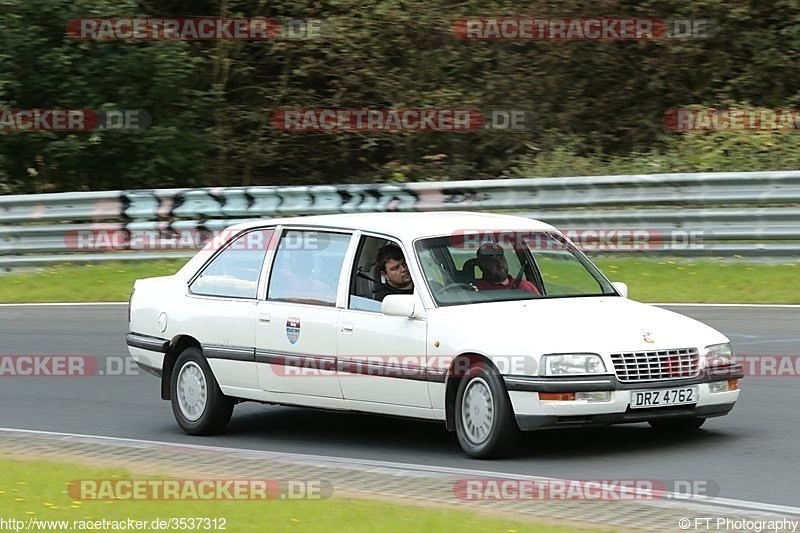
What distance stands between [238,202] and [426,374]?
36.4ft

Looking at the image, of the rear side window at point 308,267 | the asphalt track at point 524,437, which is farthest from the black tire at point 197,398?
the rear side window at point 308,267

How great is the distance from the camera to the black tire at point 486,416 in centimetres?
865

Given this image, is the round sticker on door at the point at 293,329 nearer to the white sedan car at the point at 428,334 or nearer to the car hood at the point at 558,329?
the white sedan car at the point at 428,334


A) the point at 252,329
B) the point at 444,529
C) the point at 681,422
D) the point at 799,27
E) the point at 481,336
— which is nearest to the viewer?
the point at 444,529

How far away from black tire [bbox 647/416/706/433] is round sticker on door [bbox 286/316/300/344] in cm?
240

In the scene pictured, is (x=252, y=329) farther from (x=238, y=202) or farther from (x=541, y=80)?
(x=541, y=80)

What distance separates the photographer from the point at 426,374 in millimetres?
9133

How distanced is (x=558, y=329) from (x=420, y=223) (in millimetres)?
1544

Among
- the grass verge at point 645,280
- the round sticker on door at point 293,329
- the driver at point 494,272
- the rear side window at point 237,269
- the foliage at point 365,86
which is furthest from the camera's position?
the foliage at point 365,86

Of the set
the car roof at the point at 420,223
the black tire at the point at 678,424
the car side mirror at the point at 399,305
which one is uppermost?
the car roof at the point at 420,223

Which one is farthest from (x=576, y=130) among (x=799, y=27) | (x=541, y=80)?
(x=799, y=27)

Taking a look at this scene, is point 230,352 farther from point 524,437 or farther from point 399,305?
point 524,437

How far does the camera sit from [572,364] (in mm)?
8586

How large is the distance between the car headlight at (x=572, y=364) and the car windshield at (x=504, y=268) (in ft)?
3.13
